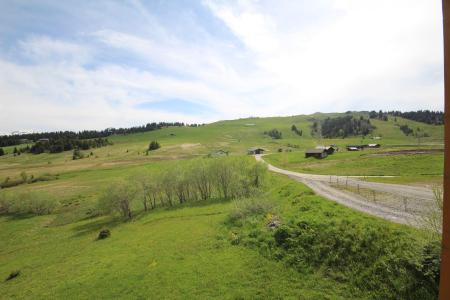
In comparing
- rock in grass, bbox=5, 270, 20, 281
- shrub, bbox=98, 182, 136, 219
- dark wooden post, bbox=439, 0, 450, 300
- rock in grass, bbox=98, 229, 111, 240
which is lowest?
rock in grass, bbox=5, 270, 20, 281

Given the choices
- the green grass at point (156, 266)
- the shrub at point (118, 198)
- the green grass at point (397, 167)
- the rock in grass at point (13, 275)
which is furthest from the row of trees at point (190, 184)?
the green grass at point (397, 167)

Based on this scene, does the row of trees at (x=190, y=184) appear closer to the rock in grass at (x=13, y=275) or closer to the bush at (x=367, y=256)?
the rock in grass at (x=13, y=275)

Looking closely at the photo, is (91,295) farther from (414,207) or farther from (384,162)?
(384,162)

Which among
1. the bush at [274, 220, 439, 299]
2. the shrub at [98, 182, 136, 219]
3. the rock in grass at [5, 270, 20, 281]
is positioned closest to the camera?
the bush at [274, 220, 439, 299]

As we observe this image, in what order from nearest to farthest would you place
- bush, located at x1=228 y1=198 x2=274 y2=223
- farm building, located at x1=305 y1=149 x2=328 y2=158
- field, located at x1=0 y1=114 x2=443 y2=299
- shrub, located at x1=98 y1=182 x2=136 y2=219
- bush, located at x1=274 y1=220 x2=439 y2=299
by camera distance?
bush, located at x1=274 y1=220 x2=439 y2=299
field, located at x1=0 y1=114 x2=443 y2=299
bush, located at x1=228 y1=198 x2=274 y2=223
shrub, located at x1=98 y1=182 x2=136 y2=219
farm building, located at x1=305 y1=149 x2=328 y2=158

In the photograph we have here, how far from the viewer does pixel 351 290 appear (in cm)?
2247

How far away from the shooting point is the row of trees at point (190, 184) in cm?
7338

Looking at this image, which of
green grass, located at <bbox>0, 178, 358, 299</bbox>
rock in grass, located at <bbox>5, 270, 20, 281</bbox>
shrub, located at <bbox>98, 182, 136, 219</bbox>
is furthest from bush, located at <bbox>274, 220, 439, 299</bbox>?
shrub, located at <bbox>98, 182, 136, 219</bbox>

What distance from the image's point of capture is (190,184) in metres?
82.3

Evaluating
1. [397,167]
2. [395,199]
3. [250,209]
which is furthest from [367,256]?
[397,167]

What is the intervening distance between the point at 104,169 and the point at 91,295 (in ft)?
464

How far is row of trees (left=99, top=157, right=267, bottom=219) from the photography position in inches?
2889

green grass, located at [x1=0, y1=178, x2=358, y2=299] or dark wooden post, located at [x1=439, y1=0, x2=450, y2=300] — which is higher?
dark wooden post, located at [x1=439, y1=0, x2=450, y2=300]

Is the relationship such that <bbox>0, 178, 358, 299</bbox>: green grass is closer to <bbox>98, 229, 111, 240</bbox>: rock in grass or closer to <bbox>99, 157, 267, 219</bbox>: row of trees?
<bbox>98, 229, 111, 240</bbox>: rock in grass
